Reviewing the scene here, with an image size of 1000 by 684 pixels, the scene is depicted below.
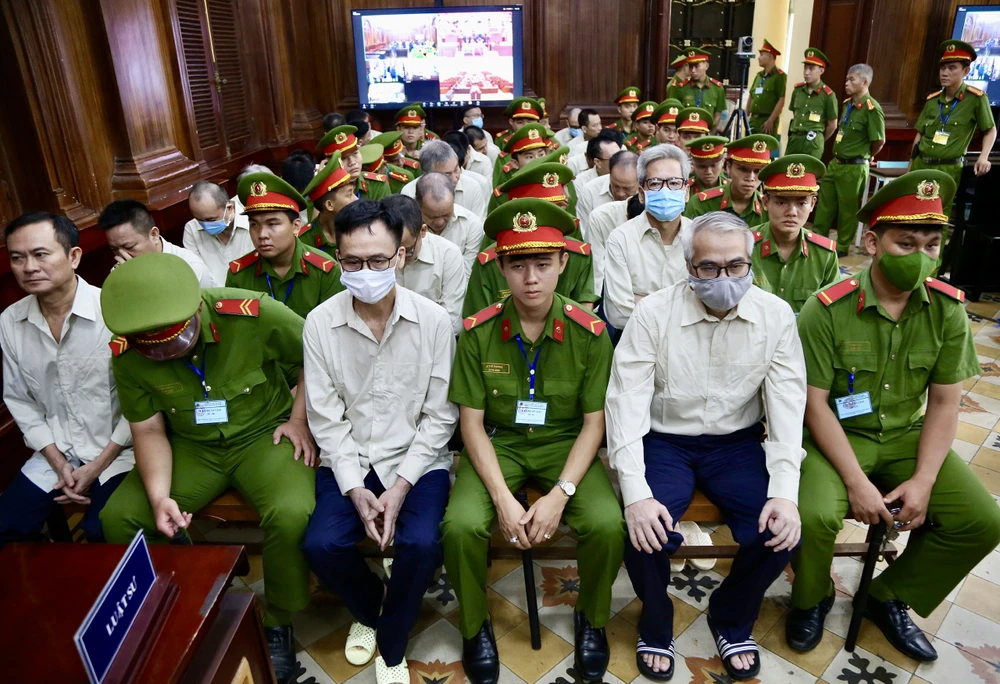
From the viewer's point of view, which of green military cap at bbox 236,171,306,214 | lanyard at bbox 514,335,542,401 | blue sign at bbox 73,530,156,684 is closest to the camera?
blue sign at bbox 73,530,156,684

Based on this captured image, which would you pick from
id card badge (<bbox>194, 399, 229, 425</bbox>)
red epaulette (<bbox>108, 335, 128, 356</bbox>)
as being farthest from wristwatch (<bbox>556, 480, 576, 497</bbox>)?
red epaulette (<bbox>108, 335, 128, 356</bbox>)

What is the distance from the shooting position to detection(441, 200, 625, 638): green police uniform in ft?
6.73

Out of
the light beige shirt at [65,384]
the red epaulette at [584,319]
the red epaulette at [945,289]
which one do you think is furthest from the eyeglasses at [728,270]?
the light beige shirt at [65,384]

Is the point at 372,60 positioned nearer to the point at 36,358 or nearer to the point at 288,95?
the point at 288,95

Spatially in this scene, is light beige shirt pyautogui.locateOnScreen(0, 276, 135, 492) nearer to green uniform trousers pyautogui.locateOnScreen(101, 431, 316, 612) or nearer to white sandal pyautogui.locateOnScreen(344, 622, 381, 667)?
green uniform trousers pyautogui.locateOnScreen(101, 431, 316, 612)

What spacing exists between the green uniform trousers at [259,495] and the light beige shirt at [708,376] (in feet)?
3.46

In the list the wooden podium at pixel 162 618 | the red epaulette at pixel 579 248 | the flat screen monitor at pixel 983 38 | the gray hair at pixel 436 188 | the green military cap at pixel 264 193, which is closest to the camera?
the wooden podium at pixel 162 618

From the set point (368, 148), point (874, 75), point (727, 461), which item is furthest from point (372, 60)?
point (727, 461)

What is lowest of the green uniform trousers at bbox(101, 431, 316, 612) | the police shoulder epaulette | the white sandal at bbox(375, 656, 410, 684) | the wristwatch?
the white sandal at bbox(375, 656, 410, 684)

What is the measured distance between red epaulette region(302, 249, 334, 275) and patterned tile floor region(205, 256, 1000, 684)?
50.3 inches

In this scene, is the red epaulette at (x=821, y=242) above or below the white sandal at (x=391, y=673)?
above

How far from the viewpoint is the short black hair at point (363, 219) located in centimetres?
218

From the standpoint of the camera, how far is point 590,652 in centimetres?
212

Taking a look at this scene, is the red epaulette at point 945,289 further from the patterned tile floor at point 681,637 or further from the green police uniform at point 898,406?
the patterned tile floor at point 681,637
